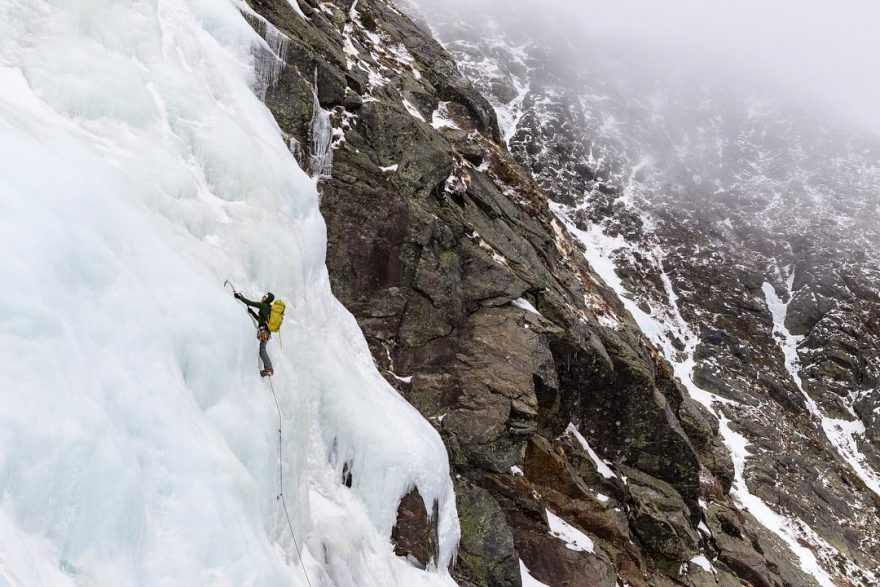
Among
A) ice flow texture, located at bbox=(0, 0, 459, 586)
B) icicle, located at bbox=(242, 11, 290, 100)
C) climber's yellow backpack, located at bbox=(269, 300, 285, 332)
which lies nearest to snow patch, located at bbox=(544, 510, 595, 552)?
ice flow texture, located at bbox=(0, 0, 459, 586)

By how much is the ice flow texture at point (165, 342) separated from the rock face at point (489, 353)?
2387 mm

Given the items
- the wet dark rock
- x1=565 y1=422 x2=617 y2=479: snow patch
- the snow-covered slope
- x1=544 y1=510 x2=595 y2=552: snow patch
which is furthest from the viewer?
the snow-covered slope

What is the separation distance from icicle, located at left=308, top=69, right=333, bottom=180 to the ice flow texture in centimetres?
299

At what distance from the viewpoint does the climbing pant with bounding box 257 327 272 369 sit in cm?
779

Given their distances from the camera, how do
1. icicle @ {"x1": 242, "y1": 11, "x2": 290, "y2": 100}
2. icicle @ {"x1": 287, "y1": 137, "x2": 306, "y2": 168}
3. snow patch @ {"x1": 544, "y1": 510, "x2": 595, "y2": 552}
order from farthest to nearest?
snow patch @ {"x1": 544, "y1": 510, "x2": 595, "y2": 552} < icicle @ {"x1": 287, "y1": 137, "x2": 306, "y2": 168} < icicle @ {"x1": 242, "y1": 11, "x2": 290, "y2": 100}

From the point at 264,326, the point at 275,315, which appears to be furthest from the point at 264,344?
the point at 275,315

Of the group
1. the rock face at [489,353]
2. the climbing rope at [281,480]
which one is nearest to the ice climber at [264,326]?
the climbing rope at [281,480]

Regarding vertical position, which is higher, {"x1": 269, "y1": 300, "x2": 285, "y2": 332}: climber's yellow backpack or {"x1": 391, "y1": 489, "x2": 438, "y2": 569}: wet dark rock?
{"x1": 269, "y1": 300, "x2": 285, "y2": 332}: climber's yellow backpack

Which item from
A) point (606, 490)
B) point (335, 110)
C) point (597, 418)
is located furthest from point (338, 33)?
point (606, 490)

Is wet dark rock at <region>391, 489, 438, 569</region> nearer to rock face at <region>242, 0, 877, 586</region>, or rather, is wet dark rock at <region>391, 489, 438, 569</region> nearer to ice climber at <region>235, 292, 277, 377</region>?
rock face at <region>242, 0, 877, 586</region>

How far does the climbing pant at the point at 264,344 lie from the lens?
7785mm

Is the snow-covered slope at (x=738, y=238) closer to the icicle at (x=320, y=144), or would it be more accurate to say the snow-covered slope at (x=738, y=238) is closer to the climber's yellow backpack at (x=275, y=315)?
the icicle at (x=320, y=144)

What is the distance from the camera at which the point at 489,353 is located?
1670cm

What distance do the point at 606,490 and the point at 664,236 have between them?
56402 millimetres
